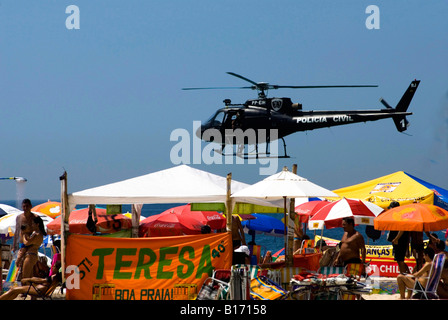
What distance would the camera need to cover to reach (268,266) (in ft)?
44.4

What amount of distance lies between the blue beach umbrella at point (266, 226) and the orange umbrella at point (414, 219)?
24.9ft

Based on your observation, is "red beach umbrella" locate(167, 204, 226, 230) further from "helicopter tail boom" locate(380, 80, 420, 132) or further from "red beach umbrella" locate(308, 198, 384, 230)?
"helicopter tail boom" locate(380, 80, 420, 132)

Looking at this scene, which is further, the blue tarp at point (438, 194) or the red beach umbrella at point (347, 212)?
the blue tarp at point (438, 194)

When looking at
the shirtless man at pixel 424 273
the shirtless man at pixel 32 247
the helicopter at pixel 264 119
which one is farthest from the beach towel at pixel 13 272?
the helicopter at pixel 264 119

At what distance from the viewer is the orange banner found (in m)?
13.0

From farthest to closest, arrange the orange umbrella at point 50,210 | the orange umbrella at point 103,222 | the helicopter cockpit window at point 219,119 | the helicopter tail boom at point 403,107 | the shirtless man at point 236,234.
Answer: the helicopter cockpit window at point 219,119 → the helicopter tail boom at point 403,107 → the orange umbrella at point 50,210 → the orange umbrella at point 103,222 → the shirtless man at point 236,234

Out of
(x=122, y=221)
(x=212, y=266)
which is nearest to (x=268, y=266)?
(x=212, y=266)

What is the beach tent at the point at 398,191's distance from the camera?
20562mm

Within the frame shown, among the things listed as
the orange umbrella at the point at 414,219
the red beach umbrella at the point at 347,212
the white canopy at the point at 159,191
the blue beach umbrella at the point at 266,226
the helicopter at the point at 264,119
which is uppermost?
the helicopter at the point at 264,119

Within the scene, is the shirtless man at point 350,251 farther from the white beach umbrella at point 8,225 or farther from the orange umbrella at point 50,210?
the orange umbrella at point 50,210

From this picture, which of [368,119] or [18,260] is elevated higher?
[368,119]

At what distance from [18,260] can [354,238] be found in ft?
23.6
